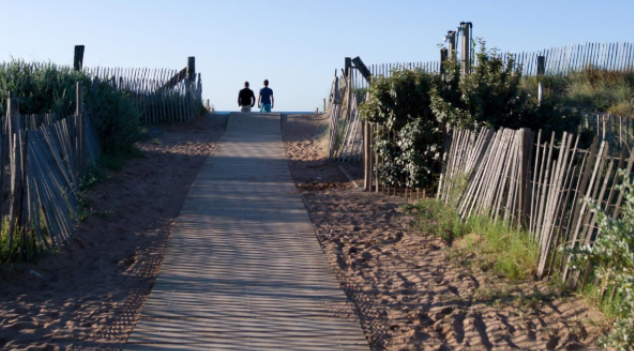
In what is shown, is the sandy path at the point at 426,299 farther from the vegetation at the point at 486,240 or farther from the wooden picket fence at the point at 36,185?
the wooden picket fence at the point at 36,185

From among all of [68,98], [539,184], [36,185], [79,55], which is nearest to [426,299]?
[539,184]

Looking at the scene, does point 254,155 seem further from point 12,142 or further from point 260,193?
point 12,142

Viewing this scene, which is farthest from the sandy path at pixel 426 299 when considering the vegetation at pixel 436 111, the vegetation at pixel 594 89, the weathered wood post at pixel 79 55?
the weathered wood post at pixel 79 55

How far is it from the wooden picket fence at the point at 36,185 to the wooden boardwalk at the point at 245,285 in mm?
1317

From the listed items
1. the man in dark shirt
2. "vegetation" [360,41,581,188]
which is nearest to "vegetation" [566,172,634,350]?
"vegetation" [360,41,581,188]

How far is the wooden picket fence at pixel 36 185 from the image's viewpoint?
6879 millimetres

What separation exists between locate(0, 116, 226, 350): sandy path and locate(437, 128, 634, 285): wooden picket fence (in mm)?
3860

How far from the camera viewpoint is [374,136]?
11.8 metres

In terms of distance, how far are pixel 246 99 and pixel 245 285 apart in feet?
62.0

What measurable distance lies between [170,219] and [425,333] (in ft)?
16.2

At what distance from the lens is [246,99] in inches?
989

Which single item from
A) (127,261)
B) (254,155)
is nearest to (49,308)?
(127,261)

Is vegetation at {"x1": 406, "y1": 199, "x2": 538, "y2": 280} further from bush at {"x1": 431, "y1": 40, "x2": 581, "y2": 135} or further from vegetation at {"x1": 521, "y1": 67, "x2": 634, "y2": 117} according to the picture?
vegetation at {"x1": 521, "y1": 67, "x2": 634, "y2": 117}

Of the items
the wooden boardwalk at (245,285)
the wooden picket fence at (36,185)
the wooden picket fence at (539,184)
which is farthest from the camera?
the wooden picket fence at (36,185)
